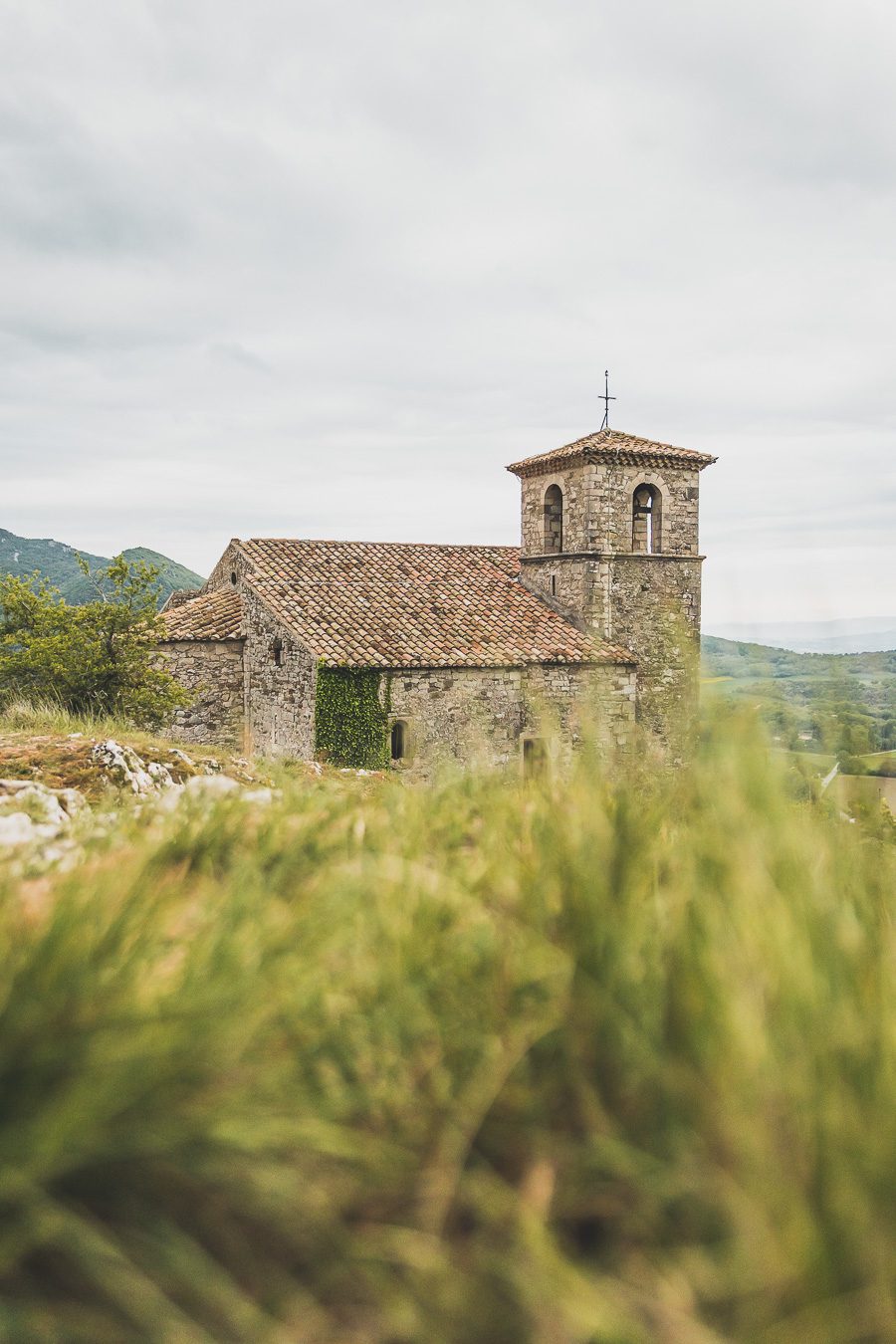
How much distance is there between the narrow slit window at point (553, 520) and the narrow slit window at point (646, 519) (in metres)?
1.77

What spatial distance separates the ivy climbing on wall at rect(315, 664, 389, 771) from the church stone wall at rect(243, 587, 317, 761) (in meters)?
0.22

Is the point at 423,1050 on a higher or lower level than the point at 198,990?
lower

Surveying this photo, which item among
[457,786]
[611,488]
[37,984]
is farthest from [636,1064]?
[611,488]

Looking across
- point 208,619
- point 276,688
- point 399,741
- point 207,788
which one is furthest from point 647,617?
point 207,788

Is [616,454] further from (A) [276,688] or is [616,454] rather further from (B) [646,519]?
(A) [276,688]

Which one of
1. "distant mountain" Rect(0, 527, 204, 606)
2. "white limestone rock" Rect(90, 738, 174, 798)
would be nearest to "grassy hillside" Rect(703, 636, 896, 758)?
"white limestone rock" Rect(90, 738, 174, 798)

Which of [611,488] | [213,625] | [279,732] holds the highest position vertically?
[611,488]

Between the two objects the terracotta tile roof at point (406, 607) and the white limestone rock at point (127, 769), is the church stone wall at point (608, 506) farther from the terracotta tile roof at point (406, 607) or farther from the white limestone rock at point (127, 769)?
the white limestone rock at point (127, 769)

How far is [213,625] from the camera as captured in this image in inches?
Result: 827

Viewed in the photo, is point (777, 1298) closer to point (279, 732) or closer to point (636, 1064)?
point (636, 1064)

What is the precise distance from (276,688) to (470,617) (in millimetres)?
4397

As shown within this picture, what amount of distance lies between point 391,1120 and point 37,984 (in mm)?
621

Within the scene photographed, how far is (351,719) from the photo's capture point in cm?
1850

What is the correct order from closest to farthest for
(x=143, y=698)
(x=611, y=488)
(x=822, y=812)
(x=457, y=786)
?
(x=822, y=812), (x=457, y=786), (x=143, y=698), (x=611, y=488)
